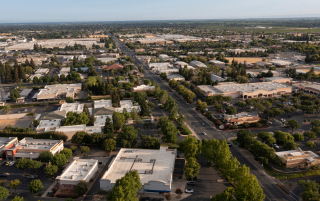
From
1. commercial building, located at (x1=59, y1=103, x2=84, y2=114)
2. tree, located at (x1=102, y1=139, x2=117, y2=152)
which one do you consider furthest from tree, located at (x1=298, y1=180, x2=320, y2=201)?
commercial building, located at (x1=59, y1=103, x2=84, y2=114)

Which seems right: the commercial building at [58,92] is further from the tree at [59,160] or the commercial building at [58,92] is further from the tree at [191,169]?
the tree at [191,169]

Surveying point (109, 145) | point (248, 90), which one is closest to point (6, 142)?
point (109, 145)

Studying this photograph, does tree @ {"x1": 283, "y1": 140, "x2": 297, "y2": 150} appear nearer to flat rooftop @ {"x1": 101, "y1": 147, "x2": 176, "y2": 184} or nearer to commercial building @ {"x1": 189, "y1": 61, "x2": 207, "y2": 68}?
flat rooftop @ {"x1": 101, "y1": 147, "x2": 176, "y2": 184}

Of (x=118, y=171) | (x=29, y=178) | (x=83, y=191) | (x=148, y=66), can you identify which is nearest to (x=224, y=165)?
(x=118, y=171)

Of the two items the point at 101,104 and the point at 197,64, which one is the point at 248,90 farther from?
the point at 101,104

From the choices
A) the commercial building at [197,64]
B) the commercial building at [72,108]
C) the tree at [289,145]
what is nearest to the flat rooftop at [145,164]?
the tree at [289,145]

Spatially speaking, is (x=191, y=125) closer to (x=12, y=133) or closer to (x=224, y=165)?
(x=224, y=165)
